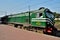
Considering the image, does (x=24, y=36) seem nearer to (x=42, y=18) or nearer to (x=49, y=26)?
(x=49, y=26)

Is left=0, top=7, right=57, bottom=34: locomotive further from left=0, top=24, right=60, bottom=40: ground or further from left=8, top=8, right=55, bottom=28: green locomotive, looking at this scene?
left=0, top=24, right=60, bottom=40: ground

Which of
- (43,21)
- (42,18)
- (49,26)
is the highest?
(42,18)

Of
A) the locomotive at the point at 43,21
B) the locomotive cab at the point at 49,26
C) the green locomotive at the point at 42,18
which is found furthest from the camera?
the green locomotive at the point at 42,18

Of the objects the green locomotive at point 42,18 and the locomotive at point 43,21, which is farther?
the green locomotive at point 42,18

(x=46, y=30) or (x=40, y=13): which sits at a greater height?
(x=40, y=13)

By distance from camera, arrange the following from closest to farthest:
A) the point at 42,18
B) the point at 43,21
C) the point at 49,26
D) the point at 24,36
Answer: the point at 24,36 < the point at 49,26 < the point at 43,21 < the point at 42,18

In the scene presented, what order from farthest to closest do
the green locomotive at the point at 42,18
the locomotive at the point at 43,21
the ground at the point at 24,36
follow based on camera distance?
the green locomotive at the point at 42,18, the locomotive at the point at 43,21, the ground at the point at 24,36

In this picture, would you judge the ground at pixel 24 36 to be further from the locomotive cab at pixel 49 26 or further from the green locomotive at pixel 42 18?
the green locomotive at pixel 42 18

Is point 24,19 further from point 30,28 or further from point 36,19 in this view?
point 36,19

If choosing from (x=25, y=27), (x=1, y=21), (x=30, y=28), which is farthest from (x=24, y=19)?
(x=1, y=21)

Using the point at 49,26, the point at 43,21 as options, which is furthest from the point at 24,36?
the point at 49,26

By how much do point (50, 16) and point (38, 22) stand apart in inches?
73.0

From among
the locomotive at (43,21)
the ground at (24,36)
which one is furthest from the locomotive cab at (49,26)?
the ground at (24,36)

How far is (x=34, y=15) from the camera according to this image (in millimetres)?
21266
